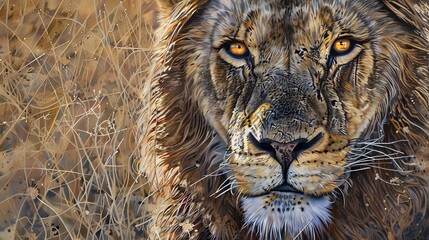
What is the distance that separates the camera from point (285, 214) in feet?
12.7

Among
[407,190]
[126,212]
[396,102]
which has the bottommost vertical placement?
[126,212]

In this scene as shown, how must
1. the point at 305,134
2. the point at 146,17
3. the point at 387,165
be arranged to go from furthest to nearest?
the point at 146,17
the point at 387,165
the point at 305,134

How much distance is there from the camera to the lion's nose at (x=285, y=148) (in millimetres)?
3686

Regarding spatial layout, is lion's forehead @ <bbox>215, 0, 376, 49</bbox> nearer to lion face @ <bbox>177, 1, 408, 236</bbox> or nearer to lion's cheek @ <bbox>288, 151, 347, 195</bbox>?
lion face @ <bbox>177, 1, 408, 236</bbox>

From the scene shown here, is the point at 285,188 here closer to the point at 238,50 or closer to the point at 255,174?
the point at 255,174

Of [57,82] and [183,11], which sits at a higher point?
[183,11]

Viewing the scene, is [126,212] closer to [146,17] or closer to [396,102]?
[146,17]

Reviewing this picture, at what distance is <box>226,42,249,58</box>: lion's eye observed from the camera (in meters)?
3.98

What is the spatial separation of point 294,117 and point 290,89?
14 cm

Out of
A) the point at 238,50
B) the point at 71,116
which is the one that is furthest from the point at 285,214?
the point at 71,116

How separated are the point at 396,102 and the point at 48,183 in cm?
150

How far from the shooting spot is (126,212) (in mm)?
4297

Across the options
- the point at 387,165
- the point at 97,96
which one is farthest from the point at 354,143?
the point at 97,96

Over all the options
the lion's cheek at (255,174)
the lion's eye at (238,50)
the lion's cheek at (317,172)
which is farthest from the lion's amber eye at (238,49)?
the lion's cheek at (317,172)
